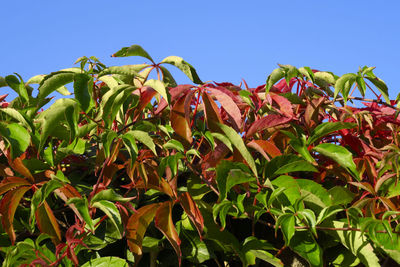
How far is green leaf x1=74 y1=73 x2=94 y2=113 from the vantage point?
1.21 metres

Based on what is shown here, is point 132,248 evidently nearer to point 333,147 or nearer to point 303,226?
point 303,226

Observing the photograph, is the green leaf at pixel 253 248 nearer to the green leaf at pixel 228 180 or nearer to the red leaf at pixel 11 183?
the green leaf at pixel 228 180

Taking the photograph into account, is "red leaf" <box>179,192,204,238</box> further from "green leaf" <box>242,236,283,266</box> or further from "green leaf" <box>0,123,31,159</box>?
"green leaf" <box>0,123,31,159</box>

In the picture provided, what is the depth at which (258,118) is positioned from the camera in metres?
1.40

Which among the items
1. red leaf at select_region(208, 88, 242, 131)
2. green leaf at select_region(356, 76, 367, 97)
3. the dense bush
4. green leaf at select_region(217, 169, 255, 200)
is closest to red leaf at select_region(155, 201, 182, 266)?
the dense bush

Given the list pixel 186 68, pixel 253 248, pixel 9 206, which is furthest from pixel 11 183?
pixel 253 248

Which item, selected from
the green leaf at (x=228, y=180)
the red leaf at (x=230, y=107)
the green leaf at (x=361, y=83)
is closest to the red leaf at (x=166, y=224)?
the green leaf at (x=228, y=180)

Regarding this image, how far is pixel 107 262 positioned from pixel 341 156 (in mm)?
665

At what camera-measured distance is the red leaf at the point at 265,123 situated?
1.29 meters

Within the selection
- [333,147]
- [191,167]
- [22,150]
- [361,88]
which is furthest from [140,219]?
[361,88]

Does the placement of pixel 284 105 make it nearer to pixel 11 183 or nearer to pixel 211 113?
pixel 211 113

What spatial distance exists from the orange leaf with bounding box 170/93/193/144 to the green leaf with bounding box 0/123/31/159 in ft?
1.24

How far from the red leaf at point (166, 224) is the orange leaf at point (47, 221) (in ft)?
0.98

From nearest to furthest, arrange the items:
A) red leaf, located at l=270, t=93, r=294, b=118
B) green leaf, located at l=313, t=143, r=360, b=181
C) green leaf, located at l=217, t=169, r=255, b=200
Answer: green leaf, located at l=217, t=169, r=255, b=200 → green leaf, located at l=313, t=143, r=360, b=181 → red leaf, located at l=270, t=93, r=294, b=118
